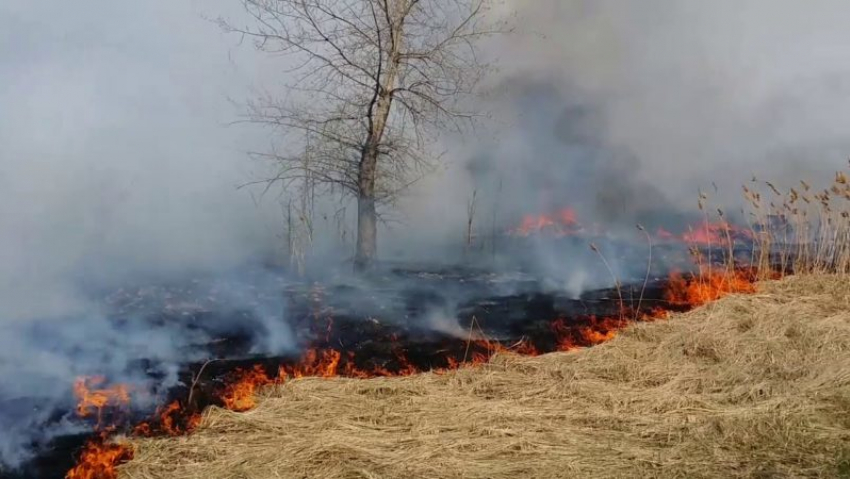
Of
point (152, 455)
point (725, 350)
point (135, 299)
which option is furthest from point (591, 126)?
point (152, 455)

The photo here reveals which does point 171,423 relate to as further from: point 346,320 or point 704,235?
point 704,235

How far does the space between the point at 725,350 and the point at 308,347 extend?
3.97m

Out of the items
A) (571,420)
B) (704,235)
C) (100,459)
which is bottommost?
(100,459)

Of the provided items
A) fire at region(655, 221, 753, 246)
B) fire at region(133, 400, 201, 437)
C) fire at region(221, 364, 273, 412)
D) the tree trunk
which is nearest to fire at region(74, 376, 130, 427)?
fire at region(133, 400, 201, 437)

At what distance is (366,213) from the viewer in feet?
33.6

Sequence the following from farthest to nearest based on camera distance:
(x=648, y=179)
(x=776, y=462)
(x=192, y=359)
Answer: (x=648, y=179)
(x=192, y=359)
(x=776, y=462)

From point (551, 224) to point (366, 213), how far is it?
16.2ft

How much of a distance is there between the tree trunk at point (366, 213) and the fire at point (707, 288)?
415 cm

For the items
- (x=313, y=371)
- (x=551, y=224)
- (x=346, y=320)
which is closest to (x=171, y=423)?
(x=313, y=371)

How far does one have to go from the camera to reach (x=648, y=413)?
5.32 m

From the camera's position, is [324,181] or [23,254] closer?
[23,254]

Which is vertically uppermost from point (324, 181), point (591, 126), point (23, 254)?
point (591, 126)

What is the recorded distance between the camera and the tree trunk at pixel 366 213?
10133 mm

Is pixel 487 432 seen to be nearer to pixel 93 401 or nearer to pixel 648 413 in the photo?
pixel 648 413
